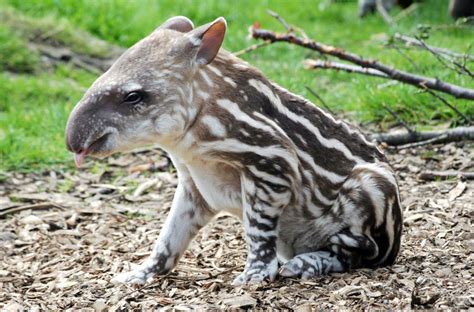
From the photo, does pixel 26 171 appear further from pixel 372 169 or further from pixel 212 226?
pixel 372 169

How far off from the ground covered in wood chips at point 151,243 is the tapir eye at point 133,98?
41.3 inches

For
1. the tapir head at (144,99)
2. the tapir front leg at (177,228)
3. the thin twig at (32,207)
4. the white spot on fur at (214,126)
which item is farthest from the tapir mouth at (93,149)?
the thin twig at (32,207)

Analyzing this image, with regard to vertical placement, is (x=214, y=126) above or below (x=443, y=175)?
above

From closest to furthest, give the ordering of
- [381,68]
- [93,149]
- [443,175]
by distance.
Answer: [93,149] < [443,175] < [381,68]

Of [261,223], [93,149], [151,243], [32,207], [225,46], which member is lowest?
[32,207]

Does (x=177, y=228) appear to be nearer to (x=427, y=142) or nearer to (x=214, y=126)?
(x=214, y=126)

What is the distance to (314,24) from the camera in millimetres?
13055

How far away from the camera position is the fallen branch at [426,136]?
710 cm

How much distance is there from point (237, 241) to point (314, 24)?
749cm

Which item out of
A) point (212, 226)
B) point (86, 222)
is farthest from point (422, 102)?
point (86, 222)

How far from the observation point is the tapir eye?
463cm

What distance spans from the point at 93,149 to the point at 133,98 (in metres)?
0.33

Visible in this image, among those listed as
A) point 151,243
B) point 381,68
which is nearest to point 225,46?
point 381,68

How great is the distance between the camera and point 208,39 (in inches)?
187
